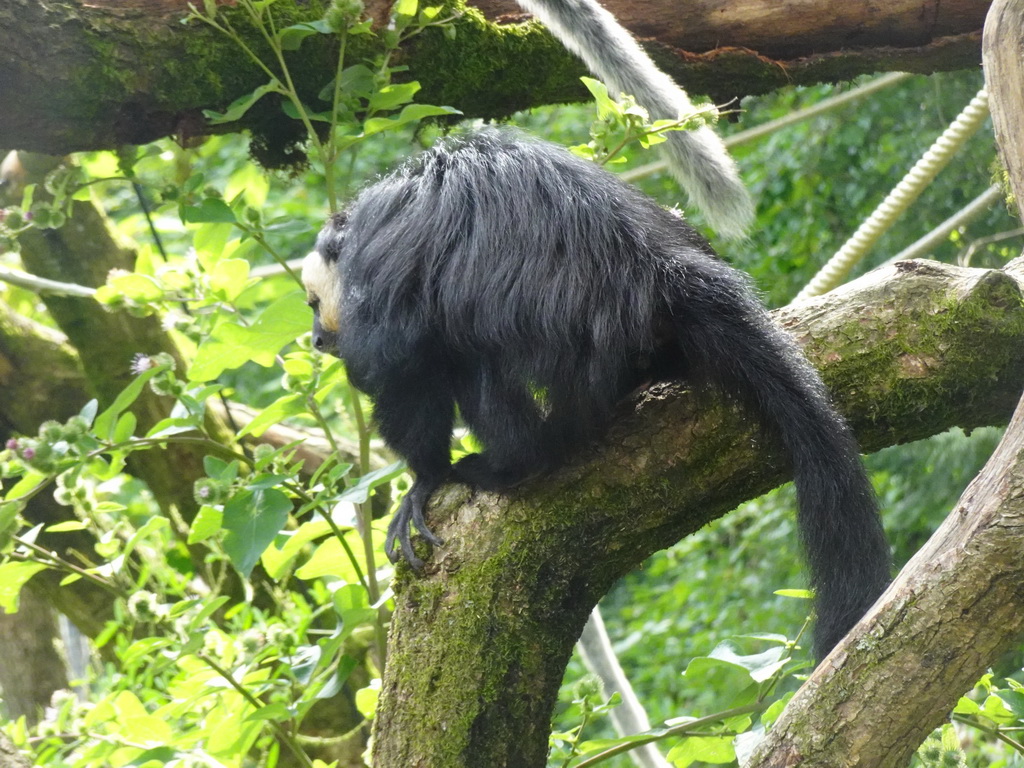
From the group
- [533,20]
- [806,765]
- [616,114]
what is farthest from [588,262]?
[533,20]

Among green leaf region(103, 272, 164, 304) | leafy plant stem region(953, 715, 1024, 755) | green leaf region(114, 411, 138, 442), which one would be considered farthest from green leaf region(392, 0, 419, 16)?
leafy plant stem region(953, 715, 1024, 755)

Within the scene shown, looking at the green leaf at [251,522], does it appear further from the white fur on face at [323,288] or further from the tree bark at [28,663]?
the tree bark at [28,663]

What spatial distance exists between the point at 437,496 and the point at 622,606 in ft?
18.6

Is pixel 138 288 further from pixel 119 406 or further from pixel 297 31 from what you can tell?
pixel 297 31

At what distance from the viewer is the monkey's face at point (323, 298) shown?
85.2 inches

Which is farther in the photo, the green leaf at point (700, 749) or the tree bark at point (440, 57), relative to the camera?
the tree bark at point (440, 57)

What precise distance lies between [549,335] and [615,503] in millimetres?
304

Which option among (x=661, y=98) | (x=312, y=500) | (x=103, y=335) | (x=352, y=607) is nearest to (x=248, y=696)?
(x=352, y=607)

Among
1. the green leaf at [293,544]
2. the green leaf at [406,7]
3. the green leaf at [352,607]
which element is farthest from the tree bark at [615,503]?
the green leaf at [406,7]

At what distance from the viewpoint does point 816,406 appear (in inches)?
64.3

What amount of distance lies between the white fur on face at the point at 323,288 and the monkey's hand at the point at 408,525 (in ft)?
1.58

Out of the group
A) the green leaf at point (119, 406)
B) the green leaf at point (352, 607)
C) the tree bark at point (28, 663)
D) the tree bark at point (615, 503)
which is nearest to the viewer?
the tree bark at point (615, 503)

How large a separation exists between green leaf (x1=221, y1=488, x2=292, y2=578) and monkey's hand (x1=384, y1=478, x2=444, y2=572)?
0.20 m

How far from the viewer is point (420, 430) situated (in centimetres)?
187
